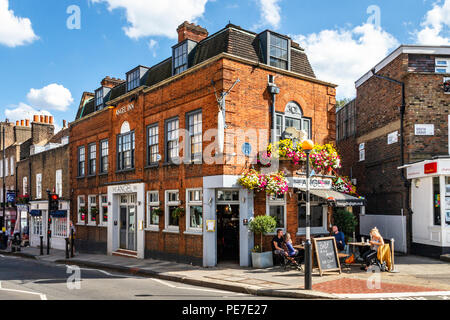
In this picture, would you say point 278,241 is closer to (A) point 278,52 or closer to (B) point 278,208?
(B) point 278,208

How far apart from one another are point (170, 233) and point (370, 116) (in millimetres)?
12419

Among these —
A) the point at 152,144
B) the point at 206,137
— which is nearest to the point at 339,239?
the point at 206,137

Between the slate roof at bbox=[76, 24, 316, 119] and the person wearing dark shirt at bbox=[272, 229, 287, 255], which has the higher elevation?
the slate roof at bbox=[76, 24, 316, 119]

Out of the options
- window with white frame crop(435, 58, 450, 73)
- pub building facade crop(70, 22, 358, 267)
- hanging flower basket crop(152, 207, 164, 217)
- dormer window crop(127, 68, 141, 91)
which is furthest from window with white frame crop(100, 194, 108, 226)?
window with white frame crop(435, 58, 450, 73)

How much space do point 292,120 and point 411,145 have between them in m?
5.35

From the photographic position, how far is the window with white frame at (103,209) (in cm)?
2223

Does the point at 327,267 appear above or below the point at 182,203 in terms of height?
below

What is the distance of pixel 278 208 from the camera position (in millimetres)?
15484

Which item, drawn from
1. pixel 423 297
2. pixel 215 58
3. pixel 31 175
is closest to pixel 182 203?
pixel 215 58

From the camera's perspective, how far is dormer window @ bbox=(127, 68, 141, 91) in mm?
21000

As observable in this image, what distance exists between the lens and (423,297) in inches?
376

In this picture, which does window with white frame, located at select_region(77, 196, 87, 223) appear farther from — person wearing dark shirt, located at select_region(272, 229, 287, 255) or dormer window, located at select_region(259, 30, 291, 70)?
dormer window, located at select_region(259, 30, 291, 70)

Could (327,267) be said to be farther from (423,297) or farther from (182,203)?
(182,203)

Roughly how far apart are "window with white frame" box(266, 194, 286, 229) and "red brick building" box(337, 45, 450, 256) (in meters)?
5.87
